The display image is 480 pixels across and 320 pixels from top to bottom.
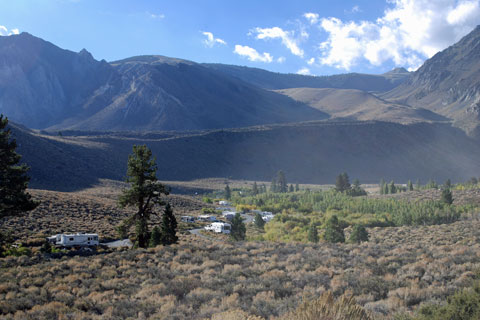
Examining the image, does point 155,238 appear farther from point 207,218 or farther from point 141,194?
point 207,218

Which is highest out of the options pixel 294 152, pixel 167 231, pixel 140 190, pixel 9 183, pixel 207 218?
pixel 294 152

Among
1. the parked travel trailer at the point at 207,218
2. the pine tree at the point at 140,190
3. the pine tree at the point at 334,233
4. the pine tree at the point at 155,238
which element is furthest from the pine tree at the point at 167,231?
the parked travel trailer at the point at 207,218

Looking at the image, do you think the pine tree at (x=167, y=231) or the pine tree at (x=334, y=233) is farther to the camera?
the pine tree at (x=334, y=233)

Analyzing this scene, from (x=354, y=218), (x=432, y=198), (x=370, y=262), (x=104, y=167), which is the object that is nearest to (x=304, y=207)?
(x=354, y=218)

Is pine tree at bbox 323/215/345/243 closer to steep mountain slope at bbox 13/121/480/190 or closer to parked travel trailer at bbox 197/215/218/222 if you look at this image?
parked travel trailer at bbox 197/215/218/222

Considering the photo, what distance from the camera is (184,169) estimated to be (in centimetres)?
13650

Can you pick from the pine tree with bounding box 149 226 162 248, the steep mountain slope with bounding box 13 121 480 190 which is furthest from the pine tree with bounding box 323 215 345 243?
the steep mountain slope with bounding box 13 121 480 190

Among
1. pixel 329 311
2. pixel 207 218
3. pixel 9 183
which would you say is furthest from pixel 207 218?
pixel 329 311

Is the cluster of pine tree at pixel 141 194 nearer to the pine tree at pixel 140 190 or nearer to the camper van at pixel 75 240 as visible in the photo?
the pine tree at pixel 140 190

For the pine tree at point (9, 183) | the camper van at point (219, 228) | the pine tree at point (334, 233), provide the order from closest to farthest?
the pine tree at point (9, 183) < the pine tree at point (334, 233) < the camper van at point (219, 228)

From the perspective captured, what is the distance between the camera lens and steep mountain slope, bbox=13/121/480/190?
124 m

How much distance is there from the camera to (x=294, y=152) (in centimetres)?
Result: 16300

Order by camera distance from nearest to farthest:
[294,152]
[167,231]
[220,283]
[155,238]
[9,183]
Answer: [220,283] → [9,183] → [155,238] → [167,231] → [294,152]

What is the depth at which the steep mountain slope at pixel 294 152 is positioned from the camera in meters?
124
